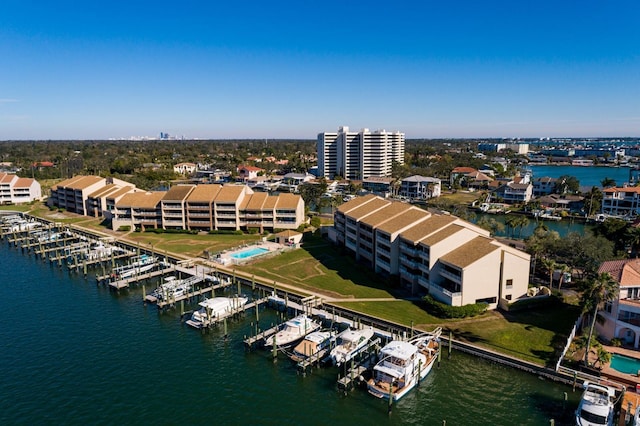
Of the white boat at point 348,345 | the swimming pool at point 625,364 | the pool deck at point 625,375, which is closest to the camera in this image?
the pool deck at point 625,375

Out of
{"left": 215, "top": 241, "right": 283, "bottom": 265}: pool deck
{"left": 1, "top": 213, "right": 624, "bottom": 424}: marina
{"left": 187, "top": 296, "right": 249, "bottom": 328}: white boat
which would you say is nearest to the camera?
{"left": 1, "top": 213, "right": 624, "bottom": 424}: marina

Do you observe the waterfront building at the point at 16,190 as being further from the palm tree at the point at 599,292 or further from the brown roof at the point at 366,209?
the palm tree at the point at 599,292

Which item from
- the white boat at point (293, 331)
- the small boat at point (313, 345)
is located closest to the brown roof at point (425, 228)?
the white boat at point (293, 331)

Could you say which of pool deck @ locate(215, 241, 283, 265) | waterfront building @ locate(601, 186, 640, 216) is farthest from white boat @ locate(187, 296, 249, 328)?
waterfront building @ locate(601, 186, 640, 216)

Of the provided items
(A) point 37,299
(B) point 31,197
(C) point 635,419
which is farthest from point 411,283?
(B) point 31,197

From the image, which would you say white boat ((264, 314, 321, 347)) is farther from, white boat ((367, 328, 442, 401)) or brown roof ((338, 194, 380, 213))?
brown roof ((338, 194, 380, 213))

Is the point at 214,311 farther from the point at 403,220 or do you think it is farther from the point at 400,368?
the point at 403,220
